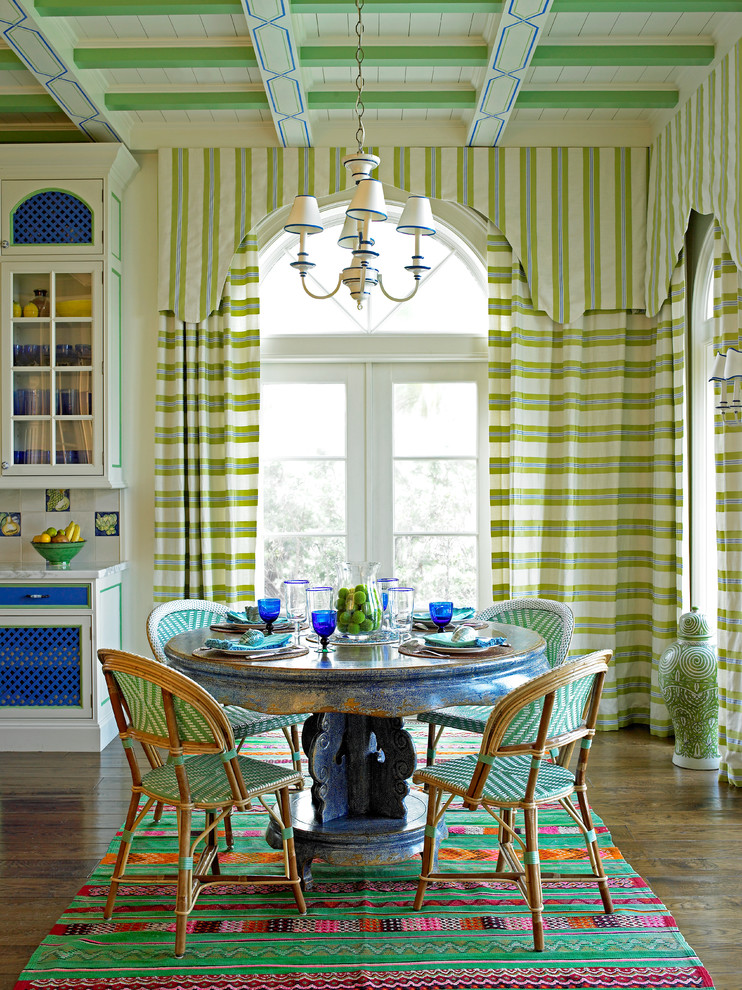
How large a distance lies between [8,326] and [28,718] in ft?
6.30

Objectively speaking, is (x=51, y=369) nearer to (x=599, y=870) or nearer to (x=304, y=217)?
(x=304, y=217)

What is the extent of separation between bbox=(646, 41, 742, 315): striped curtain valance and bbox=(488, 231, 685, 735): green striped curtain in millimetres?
376

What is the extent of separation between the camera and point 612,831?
9.84 feet

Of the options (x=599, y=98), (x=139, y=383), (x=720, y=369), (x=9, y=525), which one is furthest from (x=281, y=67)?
(x=9, y=525)

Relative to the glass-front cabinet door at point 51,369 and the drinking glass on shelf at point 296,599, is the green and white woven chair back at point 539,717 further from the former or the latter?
the glass-front cabinet door at point 51,369

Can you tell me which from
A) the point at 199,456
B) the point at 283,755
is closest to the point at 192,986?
the point at 283,755

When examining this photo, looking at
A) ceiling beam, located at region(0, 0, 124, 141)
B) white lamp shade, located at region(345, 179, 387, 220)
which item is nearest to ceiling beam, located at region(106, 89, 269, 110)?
ceiling beam, located at region(0, 0, 124, 141)

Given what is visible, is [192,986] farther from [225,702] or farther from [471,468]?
[471,468]

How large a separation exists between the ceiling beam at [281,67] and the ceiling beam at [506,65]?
2.65 ft

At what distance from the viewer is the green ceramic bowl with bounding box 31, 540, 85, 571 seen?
4.12m

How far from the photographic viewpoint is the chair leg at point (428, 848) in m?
2.39

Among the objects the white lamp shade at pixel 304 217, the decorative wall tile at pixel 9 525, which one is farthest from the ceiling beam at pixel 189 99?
the decorative wall tile at pixel 9 525

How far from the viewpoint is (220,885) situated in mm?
2617

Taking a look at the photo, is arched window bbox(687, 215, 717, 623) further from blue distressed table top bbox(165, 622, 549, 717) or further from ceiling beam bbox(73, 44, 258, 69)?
ceiling beam bbox(73, 44, 258, 69)
